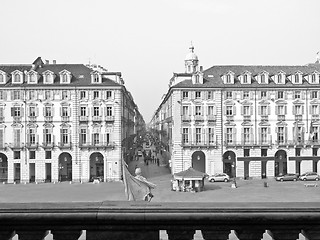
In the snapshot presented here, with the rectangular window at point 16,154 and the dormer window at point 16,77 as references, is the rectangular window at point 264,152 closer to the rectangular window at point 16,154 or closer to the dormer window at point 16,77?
the rectangular window at point 16,154

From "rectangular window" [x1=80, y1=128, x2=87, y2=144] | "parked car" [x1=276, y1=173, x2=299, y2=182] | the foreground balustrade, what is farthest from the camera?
"rectangular window" [x1=80, y1=128, x2=87, y2=144]

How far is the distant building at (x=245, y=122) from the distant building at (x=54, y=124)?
385 inches

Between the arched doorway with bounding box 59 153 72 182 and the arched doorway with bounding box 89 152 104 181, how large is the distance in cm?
311

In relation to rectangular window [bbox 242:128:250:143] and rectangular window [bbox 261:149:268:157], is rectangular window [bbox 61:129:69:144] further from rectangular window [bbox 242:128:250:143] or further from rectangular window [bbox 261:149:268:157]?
rectangular window [bbox 261:149:268:157]

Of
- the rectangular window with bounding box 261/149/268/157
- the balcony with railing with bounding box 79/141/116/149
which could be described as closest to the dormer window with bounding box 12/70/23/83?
the balcony with railing with bounding box 79/141/116/149

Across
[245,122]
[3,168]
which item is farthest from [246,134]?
[3,168]

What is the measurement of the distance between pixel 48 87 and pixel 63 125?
18.6 ft

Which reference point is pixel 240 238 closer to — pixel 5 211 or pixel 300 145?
pixel 5 211

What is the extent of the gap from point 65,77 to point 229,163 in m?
26.6

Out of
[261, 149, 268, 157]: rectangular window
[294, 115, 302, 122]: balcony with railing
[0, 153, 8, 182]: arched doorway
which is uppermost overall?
[294, 115, 302, 122]: balcony with railing

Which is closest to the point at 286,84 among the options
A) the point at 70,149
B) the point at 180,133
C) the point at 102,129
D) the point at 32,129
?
the point at 180,133

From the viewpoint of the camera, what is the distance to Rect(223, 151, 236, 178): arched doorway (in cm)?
4778

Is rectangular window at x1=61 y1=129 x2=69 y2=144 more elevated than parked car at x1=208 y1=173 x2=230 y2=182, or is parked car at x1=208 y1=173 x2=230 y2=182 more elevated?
rectangular window at x1=61 y1=129 x2=69 y2=144

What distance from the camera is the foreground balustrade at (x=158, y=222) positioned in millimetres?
3898
